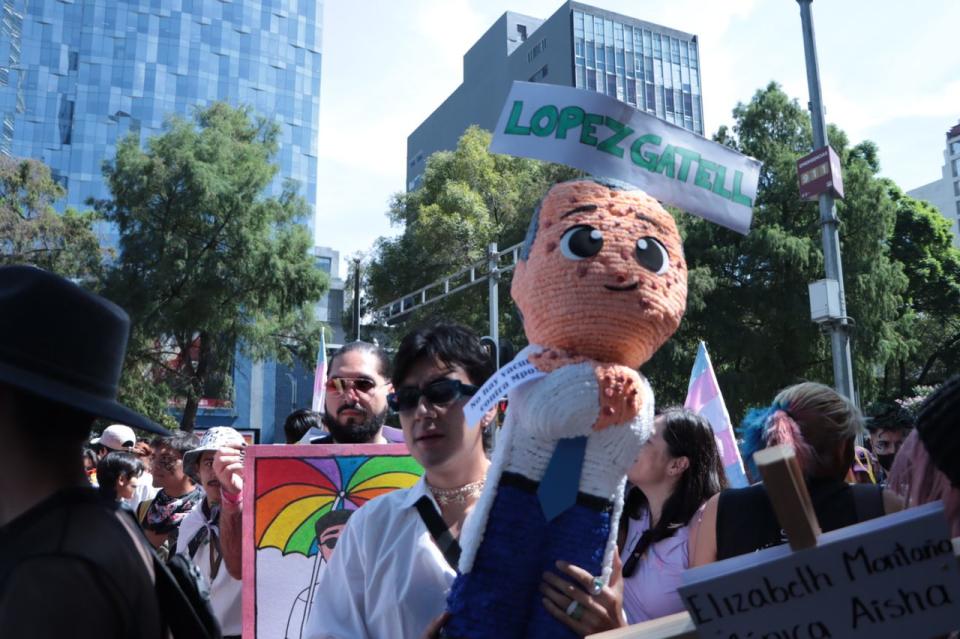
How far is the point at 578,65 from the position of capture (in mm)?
46594

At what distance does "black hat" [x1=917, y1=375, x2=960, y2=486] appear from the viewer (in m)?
1.61

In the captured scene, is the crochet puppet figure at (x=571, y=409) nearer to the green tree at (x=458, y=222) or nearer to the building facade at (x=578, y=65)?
the green tree at (x=458, y=222)

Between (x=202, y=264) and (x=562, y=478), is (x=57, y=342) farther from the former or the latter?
(x=202, y=264)

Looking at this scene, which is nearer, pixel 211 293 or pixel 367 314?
pixel 211 293

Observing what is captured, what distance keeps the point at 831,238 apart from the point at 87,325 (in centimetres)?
1017

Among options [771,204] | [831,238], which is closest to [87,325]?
[831,238]

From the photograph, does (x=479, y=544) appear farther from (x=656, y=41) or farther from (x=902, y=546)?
(x=656, y=41)

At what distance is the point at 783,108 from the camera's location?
801 inches

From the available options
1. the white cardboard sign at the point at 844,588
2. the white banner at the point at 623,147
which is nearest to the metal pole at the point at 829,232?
the white banner at the point at 623,147

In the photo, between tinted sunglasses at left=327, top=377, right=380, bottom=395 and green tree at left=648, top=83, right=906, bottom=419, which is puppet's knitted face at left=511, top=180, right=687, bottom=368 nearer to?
tinted sunglasses at left=327, top=377, right=380, bottom=395

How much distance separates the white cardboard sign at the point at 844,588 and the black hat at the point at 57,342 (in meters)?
1.02

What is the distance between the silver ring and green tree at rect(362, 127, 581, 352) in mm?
19053

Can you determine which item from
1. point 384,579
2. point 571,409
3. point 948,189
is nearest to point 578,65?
point 384,579

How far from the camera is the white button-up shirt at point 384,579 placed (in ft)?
6.77
